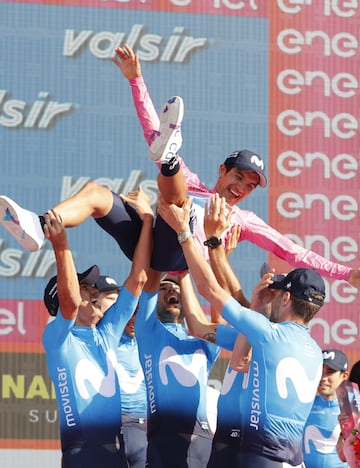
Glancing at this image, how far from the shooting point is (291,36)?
30.5ft

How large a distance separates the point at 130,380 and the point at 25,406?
80.8 inches

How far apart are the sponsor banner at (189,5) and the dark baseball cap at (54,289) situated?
144 inches

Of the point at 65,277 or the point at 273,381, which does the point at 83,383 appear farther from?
the point at 273,381

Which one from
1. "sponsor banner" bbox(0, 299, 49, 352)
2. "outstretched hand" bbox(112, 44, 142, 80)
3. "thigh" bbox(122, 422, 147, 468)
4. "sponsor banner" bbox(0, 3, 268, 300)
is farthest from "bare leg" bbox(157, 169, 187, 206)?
"sponsor banner" bbox(0, 299, 49, 352)

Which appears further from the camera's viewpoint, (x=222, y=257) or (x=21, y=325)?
(x=21, y=325)

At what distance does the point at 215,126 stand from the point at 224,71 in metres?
0.46

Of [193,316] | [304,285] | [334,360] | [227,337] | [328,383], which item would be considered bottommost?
[328,383]

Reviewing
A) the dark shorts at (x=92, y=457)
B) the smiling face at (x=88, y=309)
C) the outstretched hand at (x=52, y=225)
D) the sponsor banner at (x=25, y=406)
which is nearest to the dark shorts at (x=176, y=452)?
the dark shorts at (x=92, y=457)

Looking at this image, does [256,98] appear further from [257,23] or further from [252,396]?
[252,396]

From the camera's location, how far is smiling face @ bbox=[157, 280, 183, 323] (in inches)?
250

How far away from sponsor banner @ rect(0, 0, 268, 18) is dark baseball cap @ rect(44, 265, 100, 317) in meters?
3.66

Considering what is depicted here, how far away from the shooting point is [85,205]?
5309mm

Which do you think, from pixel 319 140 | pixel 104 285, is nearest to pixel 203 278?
pixel 104 285

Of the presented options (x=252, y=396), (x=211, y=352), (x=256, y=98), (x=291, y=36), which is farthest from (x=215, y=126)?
(x=252, y=396)
